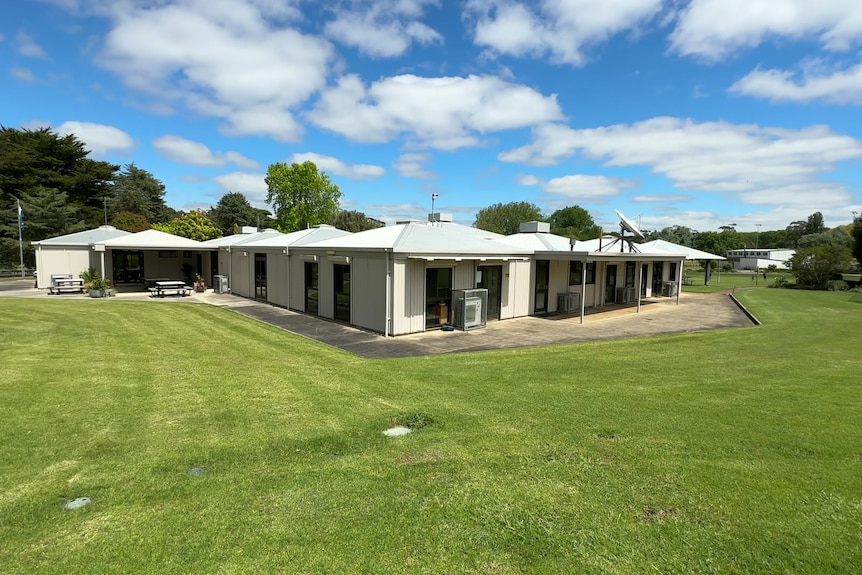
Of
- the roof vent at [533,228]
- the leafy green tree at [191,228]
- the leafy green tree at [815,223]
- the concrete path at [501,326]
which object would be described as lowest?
the concrete path at [501,326]

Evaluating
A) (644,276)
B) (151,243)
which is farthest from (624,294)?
(151,243)

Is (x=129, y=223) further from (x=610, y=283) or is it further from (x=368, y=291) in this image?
(x=610, y=283)

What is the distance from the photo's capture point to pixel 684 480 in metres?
3.95

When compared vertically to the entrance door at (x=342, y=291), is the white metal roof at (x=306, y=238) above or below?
above

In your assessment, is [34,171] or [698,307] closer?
[698,307]

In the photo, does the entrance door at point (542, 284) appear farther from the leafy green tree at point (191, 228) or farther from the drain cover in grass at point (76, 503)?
the leafy green tree at point (191, 228)

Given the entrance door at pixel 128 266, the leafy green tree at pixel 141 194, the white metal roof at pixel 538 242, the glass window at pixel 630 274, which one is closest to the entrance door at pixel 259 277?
the entrance door at pixel 128 266

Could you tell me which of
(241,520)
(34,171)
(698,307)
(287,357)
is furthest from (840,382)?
(34,171)

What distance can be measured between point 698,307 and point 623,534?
797 inches

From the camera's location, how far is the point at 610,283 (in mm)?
20844

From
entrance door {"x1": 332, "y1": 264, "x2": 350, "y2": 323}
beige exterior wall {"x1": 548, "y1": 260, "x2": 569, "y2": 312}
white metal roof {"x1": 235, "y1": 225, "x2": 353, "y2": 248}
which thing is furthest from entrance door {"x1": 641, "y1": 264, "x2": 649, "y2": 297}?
entrance door {"x1": 332, "y1": 264, "x2": 350, "y2": 323}

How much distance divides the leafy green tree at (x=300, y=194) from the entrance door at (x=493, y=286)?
44830mm

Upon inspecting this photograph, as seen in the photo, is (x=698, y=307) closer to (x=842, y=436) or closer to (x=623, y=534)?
(x=842, y=436)

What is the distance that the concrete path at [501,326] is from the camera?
11.0 m
